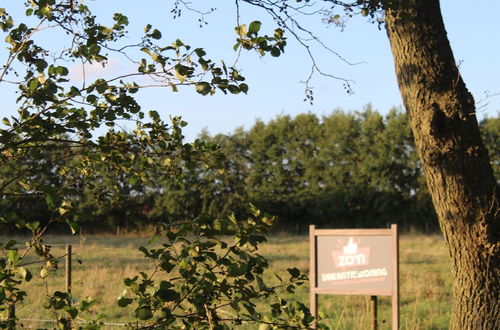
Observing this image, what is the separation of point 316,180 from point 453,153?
41805mm

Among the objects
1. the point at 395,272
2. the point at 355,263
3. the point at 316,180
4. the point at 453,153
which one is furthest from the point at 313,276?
the point at 316,180

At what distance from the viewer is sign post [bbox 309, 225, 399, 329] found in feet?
26.0

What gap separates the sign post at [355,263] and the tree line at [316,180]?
32.4 m

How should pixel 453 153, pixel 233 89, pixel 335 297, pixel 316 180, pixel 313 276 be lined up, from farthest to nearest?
pixel 316 180
pixel 335 297
pixel 313 276
pixel 453 153
pixel 233 89

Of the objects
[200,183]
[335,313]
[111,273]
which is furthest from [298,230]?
[335,313]

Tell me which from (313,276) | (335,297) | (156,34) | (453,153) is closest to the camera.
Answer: (156,34)

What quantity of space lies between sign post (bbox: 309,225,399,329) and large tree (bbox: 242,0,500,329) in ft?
9.09

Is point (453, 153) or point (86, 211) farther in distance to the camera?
point (453, 153)

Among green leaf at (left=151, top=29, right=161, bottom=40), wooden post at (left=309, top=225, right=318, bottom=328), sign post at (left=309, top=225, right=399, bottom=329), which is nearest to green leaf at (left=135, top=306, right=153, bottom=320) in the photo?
green leaf at (left=151, top=29, right=161, bottom=40)

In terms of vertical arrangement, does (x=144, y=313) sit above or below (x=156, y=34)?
below

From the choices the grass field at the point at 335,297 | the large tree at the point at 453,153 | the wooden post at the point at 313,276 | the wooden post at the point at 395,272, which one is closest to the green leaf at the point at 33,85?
the large tree at the point at 453,153

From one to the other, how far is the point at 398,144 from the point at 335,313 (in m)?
35.9

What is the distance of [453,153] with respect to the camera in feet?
16.3

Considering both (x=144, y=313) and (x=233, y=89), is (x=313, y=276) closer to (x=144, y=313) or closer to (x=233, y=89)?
(x=233, y=89)
